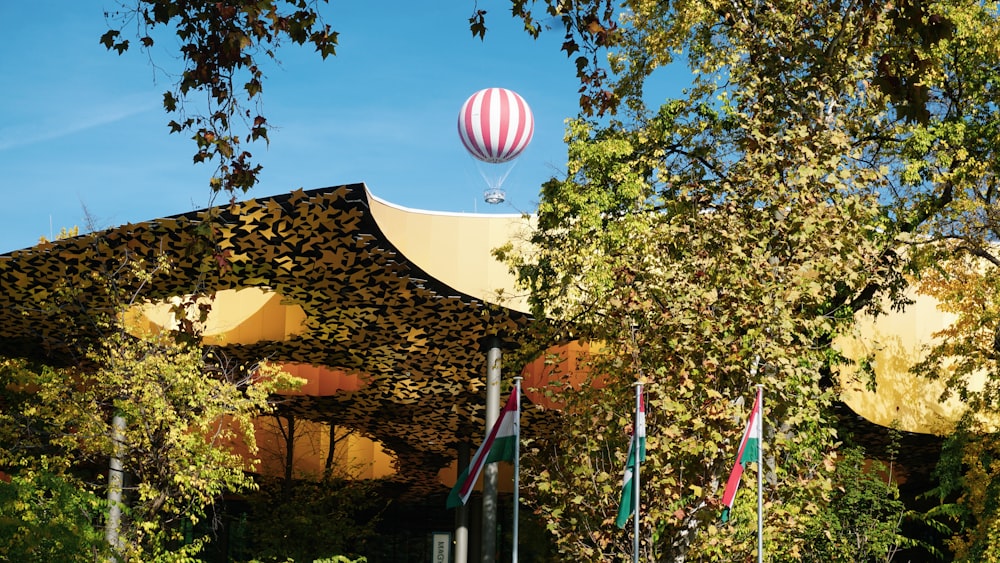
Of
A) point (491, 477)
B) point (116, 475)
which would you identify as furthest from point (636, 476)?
point (116, 475)

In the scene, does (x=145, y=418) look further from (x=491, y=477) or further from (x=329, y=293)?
(x=491, y=477)

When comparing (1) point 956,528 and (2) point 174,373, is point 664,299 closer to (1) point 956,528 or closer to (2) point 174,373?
(2) point 174,373

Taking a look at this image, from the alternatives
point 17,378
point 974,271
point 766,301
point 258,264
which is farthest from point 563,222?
point 17,378

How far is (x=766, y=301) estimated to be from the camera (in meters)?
13.8

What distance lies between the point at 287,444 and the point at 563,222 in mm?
14066

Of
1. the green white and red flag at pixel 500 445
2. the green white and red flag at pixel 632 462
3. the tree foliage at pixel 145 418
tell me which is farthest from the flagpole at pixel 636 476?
the tree foliage at pixel 145 418

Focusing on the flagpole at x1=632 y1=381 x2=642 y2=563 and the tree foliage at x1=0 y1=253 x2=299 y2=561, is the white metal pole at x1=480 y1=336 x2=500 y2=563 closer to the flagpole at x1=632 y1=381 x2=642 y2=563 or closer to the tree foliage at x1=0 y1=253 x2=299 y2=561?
the tree foliage at x1=0 y1=253 x2=299 y2=561

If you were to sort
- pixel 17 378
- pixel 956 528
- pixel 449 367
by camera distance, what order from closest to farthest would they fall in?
pixel 17 378 < pixel 449 367 < pixel 956 528

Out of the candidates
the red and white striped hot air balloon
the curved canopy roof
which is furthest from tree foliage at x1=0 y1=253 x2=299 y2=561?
the red and white striped hot air balloon

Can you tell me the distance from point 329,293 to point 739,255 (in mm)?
10302

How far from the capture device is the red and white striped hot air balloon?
5119 centimetres

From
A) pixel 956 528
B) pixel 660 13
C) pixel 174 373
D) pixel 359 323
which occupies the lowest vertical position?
pixel 956 528

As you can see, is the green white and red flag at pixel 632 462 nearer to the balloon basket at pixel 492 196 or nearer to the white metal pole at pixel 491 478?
the white metal pole at pixel 491 478

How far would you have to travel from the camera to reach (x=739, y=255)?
551 inches
